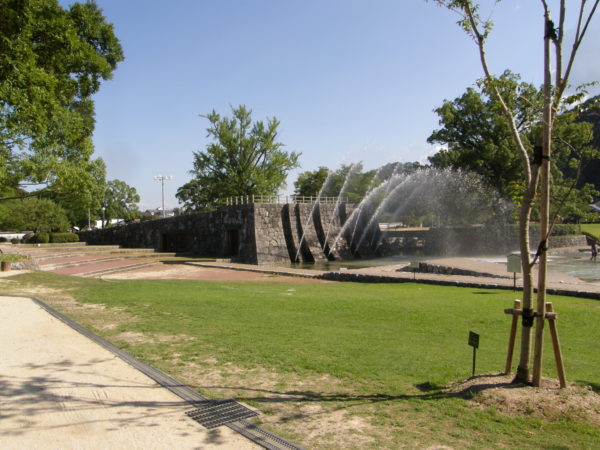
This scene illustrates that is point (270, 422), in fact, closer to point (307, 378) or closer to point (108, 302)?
point (307, 378)

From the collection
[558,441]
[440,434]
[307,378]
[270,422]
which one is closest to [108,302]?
[307,378]

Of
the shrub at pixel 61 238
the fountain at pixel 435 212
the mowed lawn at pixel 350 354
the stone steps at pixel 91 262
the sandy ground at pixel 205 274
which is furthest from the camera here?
the shrub at pixel 61 238

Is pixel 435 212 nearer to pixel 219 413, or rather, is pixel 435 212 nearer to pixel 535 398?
pixel 535 398

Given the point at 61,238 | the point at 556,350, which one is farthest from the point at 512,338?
the point at 61,238

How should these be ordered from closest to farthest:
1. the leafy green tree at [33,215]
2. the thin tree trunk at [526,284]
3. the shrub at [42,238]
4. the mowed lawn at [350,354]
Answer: the mowed lawn at [350,354]
the thin tree trunk at [526,284]
the shrub at [42,238]
the leafy green tree at [33,215]

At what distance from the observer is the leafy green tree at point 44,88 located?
1249 cm

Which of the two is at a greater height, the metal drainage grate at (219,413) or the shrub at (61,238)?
the shrub at (61,238)

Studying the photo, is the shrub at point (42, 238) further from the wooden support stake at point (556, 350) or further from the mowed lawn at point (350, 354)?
the wooden support stake at point (556, 350)

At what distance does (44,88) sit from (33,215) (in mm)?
41514

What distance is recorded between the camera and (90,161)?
19.5m

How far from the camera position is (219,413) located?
4.43 metres

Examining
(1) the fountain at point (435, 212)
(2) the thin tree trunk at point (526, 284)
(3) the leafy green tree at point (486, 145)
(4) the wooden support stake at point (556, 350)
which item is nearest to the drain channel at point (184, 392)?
(2) the thin tree trunk at point (526, 284)

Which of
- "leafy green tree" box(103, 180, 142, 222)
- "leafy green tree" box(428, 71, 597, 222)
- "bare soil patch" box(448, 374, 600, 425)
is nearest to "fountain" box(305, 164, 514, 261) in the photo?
"leafy green tree" box(428, 71, 597, 222)

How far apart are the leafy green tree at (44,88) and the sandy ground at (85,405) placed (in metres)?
8.44
